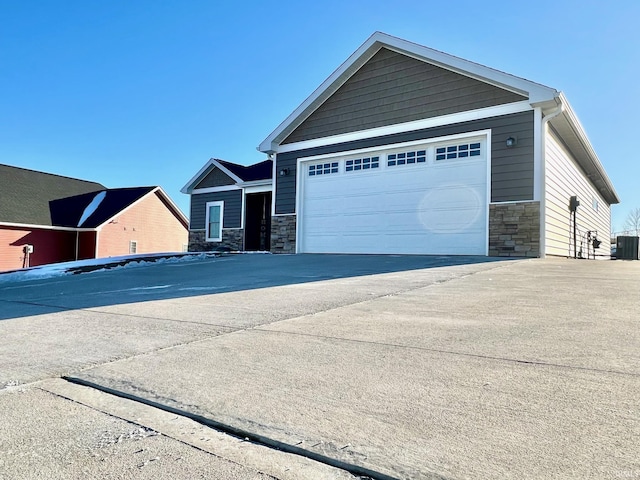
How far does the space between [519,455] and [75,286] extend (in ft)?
23.7

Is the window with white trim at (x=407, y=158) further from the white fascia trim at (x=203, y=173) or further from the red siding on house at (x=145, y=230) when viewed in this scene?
the red siding on house at (x=145, y=230)

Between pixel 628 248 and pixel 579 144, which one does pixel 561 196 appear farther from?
pixel 628 248

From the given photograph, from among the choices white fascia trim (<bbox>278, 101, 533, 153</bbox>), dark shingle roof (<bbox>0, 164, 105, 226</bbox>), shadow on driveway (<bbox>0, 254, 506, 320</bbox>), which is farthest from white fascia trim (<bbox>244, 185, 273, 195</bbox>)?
dark shingle roof (<bbox>0, 164, 105, 226</bbox>)

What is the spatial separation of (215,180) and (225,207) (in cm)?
132

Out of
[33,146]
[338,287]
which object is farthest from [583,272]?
[33,146]

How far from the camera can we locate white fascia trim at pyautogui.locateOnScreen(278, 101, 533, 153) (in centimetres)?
994

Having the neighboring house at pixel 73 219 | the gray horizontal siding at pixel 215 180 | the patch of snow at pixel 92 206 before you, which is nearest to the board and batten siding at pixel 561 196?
the gray horizontal siding at pixel 215 180

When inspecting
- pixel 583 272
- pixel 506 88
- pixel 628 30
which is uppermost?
pixel 628 30

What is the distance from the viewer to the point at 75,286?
7.03m

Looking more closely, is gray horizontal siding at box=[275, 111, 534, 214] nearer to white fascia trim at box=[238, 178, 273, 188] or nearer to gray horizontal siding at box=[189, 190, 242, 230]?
white fascia trim at box=[238, 178, 273, 188]

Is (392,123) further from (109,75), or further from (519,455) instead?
(109,75)

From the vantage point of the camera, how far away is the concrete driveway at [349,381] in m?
1.56

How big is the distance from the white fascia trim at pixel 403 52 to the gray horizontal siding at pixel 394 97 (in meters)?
0.16

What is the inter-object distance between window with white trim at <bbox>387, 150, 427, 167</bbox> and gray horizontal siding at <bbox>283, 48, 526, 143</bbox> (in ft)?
2.84
